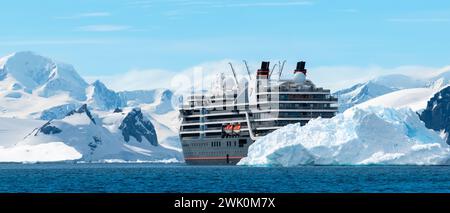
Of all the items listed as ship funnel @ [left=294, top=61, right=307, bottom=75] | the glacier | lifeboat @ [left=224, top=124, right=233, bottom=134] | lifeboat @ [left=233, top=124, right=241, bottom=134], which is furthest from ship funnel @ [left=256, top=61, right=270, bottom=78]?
the glacier

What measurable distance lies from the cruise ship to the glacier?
84.2ft

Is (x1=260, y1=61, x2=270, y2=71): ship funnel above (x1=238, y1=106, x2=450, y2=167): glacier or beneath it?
above

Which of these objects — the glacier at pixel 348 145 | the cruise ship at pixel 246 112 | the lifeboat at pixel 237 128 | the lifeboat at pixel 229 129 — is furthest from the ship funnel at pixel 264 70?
the glacier at pixel 348 145

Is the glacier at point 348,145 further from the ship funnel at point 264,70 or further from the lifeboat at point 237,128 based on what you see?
the ship funnel at point 264,70

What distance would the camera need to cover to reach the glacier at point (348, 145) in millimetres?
134750

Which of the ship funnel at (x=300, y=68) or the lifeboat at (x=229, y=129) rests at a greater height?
the ship funnel at (x=300, y=68)

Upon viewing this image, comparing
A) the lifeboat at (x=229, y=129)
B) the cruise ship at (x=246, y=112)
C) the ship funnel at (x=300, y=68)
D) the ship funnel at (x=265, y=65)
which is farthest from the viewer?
the ship funnel at (x=300, y=68)

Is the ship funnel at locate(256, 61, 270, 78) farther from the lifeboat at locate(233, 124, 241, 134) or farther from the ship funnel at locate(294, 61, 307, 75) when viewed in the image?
the lifeboat at locate(233, 124, 241, 134)

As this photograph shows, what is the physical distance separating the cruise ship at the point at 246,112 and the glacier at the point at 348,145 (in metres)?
25.7

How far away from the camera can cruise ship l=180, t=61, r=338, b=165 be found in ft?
548

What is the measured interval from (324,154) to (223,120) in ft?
140
